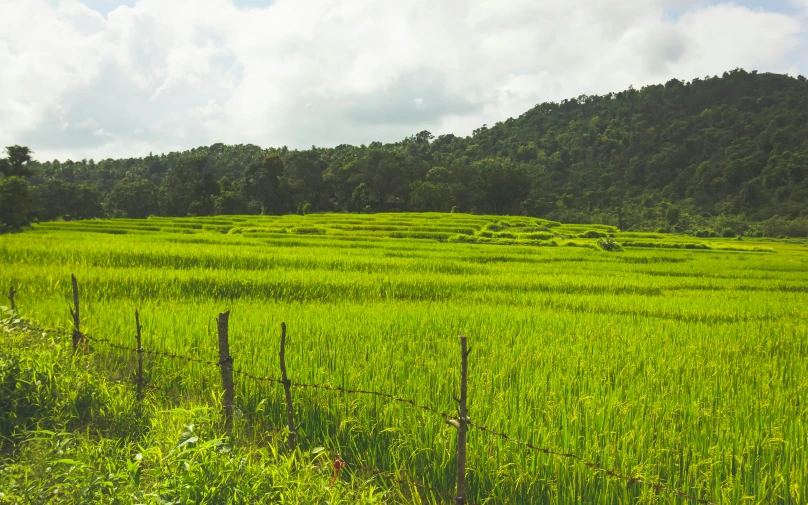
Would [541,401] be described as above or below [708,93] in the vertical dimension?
below

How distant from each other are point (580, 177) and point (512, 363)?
86663 mm

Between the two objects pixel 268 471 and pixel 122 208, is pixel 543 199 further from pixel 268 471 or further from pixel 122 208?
pixel 268 471

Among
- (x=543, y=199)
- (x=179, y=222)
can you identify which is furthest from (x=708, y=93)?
(x=179, y=222)

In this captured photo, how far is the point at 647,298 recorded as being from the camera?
10.1m

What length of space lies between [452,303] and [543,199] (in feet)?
210

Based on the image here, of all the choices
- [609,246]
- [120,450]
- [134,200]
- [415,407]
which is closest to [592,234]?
[609,246]

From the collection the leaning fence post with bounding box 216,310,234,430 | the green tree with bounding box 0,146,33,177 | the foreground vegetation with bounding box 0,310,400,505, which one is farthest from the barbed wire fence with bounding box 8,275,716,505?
the green tree with bounding box 0,146,33,177

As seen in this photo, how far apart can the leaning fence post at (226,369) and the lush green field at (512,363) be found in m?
0.48

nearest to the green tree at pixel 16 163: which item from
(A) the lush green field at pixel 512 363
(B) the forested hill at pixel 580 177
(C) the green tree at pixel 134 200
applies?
(B) the forested hill at pixel 580 177

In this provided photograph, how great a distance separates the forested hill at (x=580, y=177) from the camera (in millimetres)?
59562

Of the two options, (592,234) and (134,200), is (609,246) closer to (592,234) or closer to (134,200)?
(592,234)

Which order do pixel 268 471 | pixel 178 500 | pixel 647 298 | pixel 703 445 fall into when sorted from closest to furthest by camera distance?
pixel 178 500, pixel 268 471, pixel 703 445, pixel 647 298

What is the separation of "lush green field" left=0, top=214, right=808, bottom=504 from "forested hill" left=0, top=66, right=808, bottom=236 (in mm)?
34820

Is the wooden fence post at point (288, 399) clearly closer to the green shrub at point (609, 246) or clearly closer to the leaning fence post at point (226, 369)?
the leaning fence post at point (226, 369)
